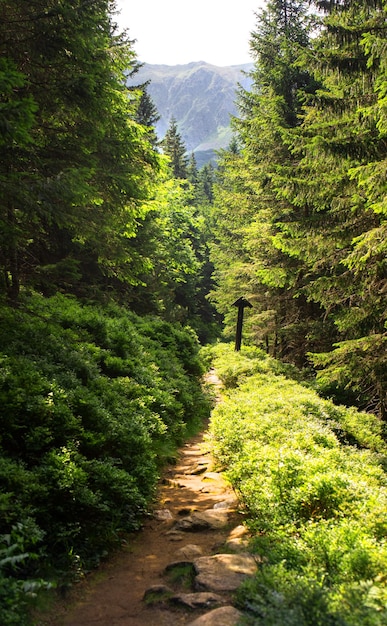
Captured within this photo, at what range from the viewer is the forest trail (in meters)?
3.70

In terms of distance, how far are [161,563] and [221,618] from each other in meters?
1.75

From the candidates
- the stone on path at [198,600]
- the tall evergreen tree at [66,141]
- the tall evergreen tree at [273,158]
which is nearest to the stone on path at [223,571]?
the stone on path at [198,600]

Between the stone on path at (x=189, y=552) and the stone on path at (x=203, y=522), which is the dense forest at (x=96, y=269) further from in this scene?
the stone on path at (x=189, y=552)

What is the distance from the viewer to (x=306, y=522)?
4.48m

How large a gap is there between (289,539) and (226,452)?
368 centimetres

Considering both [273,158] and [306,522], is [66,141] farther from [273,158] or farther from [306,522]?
[273,158]

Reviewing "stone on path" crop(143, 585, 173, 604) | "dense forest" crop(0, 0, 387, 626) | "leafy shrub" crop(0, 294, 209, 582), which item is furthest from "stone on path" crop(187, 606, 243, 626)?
"leafy shrub" crop(0, 294, 209, 582)

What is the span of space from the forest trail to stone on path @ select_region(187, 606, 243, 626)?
0.95ft

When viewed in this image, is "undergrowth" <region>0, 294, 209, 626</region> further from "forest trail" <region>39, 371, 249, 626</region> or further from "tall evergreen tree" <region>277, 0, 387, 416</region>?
"tall evergreen tree" <region>277, 0, 387, 416</region>

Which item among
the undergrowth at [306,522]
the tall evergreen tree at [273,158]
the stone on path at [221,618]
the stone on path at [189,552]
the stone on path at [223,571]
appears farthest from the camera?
the tall evergreen tree at [273,158]

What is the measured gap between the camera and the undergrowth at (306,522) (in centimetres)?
282

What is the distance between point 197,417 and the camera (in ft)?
41.0

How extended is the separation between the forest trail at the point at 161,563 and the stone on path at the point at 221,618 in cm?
29

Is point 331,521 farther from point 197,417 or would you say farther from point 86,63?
point 86,63
